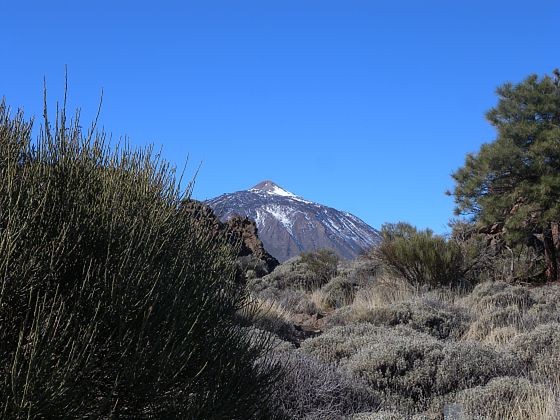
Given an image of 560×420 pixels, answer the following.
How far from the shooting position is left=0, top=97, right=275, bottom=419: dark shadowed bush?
289 cm

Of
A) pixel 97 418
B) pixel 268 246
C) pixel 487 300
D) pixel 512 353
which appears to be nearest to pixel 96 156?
pixel 97 418

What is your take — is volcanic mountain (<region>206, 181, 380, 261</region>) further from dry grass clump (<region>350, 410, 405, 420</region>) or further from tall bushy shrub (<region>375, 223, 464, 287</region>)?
dry grass clump (<region>350, 410, 405, 420</region>)

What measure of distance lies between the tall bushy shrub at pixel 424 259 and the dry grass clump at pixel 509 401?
9.34 metres

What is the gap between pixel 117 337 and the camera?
324 centimetres

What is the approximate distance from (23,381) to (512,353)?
643cm

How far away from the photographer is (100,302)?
3182 millimetres

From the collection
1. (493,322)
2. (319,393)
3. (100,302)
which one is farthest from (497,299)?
(100,302)

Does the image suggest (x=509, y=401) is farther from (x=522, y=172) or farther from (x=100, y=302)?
(x=522, y=172)

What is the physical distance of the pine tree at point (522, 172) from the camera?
16406 millimetres

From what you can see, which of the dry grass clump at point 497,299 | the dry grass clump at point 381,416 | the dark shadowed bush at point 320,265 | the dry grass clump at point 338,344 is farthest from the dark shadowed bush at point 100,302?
the dark shadowed bush at point 320,265

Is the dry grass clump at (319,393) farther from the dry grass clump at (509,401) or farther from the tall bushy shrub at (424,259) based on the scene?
the tall bushy shrub at (424,259)

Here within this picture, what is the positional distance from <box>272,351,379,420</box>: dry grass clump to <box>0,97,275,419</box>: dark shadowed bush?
1307 millimetres

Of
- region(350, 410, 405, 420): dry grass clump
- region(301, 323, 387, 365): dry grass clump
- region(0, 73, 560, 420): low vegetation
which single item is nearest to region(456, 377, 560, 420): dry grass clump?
region(0, 73, 560, 420): low vegetation

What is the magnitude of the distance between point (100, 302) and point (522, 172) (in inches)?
628
